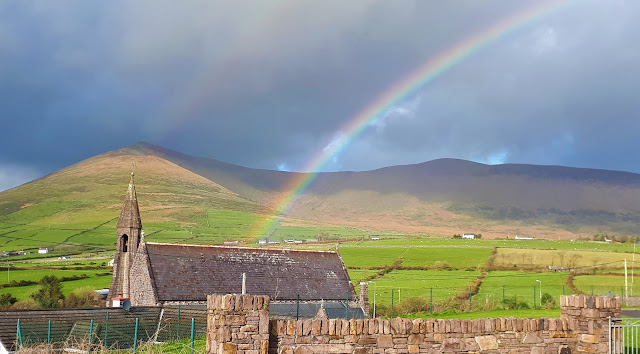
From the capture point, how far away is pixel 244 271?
47.2 metres

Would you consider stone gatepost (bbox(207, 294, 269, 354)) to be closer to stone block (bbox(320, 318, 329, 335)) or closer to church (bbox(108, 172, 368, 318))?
stone block (bbox(320, 318, 329, 335))

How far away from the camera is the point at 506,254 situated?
10394 centimetres

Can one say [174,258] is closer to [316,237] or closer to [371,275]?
[371,275]

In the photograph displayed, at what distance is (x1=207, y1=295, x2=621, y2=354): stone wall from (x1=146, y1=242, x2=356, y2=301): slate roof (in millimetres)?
28230

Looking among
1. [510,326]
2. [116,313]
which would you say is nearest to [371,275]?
[116,313]

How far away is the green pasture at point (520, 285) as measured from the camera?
57812 millimetres

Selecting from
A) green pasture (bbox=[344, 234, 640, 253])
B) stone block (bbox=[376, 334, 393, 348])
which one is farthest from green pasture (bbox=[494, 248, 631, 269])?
stone block (bbox=[376, 334, 393, 348])

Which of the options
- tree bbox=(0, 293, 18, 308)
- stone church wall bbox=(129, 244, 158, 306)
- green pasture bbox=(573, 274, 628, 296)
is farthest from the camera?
tree bbox=(0, 293, 18, 308)

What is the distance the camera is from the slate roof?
43188mm

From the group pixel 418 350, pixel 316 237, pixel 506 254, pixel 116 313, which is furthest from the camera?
pixel 316 237

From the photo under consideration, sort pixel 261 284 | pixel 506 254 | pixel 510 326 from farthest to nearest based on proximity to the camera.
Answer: pixel 506 254 < pixel 261 284 < pixel 510 326

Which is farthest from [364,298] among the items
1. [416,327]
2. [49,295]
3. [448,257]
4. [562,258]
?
[562,258]

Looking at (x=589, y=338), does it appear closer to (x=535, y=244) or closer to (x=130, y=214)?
(x=130, y=214)

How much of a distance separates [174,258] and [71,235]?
10722cm
